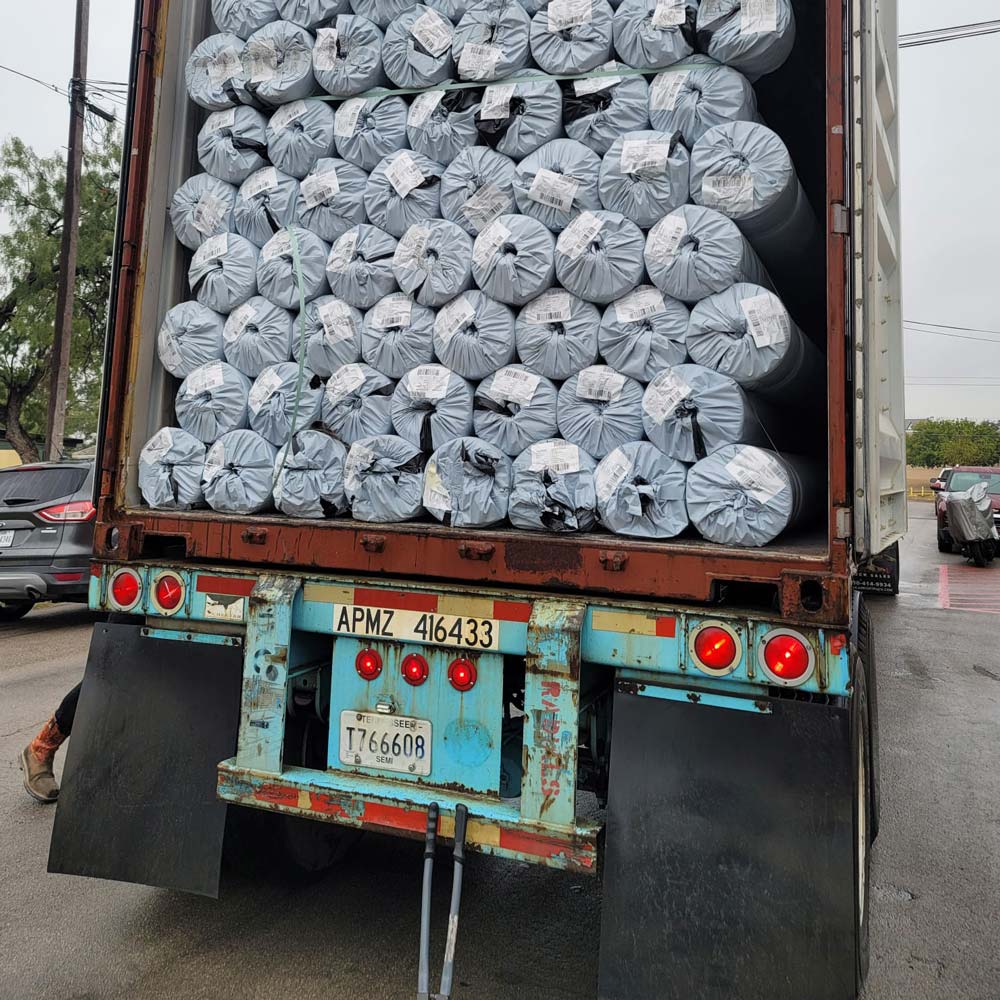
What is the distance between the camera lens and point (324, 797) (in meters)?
2.74

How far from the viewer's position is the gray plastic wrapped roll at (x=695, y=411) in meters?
2.66

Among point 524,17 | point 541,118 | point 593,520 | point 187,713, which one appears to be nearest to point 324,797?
point 187,713

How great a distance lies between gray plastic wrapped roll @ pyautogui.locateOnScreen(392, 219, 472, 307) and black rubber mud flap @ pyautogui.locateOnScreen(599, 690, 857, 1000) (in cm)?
152

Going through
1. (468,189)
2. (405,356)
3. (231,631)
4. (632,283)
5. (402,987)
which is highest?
(468,189)

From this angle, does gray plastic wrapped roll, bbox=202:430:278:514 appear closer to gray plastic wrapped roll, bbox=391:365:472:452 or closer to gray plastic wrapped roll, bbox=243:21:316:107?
gray plastic wrapped roll, bbox=391:365:472:452

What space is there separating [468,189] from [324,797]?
2093 mm

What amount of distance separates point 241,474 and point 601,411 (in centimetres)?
133

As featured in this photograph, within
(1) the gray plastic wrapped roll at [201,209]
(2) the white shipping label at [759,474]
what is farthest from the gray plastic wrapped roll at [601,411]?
(1) the gray plastic wrapped roll at [201,209]

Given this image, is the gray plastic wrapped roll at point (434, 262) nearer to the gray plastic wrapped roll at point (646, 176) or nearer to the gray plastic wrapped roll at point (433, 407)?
the gray plastic wrapped roll at point (433, 407)

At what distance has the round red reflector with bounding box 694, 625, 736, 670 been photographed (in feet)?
7.88

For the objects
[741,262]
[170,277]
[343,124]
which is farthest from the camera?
[170,277]

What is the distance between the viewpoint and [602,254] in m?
2.80

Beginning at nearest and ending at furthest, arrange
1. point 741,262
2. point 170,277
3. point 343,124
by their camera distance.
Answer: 1. point 741,262
2. point 343,124
3. point 170,277

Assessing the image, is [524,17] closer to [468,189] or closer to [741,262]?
[468,189]
